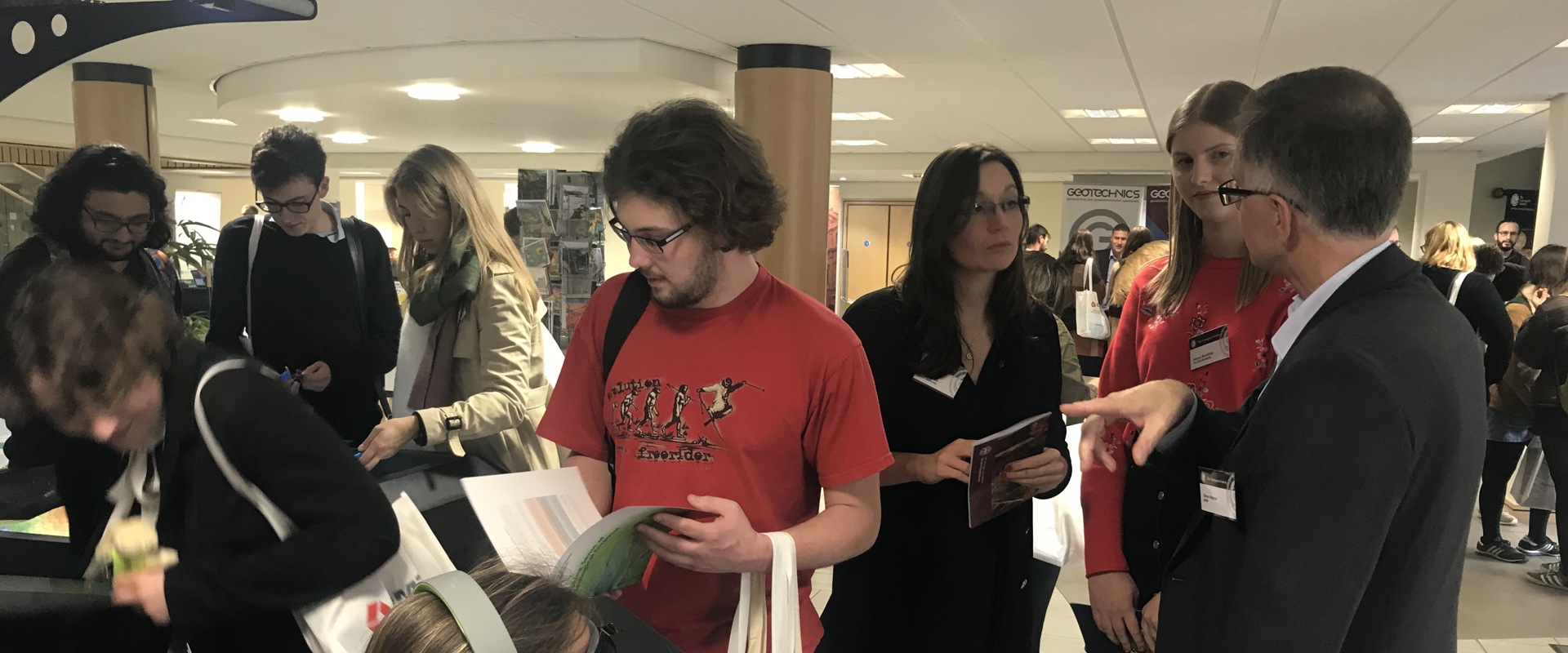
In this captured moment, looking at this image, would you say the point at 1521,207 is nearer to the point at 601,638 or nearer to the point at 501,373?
the point at 501,373

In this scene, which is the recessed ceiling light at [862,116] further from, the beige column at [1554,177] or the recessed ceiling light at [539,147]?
the beige column at [1554,177]

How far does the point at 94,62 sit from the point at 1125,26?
25.0 feet

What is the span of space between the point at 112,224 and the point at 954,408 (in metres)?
2.08

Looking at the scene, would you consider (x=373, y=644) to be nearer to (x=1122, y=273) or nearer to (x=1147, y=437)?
(x=1147, y=437)

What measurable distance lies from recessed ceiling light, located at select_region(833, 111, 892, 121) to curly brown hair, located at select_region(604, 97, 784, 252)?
8383 millimetres

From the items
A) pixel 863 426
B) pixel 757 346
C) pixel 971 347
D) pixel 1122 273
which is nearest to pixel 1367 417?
pixel 863 426

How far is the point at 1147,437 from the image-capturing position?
124 cm

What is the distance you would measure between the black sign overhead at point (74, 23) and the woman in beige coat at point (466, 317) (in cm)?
118

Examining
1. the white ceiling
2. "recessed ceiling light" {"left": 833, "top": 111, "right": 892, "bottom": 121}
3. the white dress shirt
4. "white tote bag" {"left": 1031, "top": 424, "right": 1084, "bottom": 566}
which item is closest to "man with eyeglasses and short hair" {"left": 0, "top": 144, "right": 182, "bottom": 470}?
"white tote bag" {"left": 1031, "top": 424, "right": 1084, "bottom": 566}

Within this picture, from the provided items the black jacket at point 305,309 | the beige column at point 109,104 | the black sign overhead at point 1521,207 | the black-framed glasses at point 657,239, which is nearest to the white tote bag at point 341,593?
the black-framed glasses at point 657,239

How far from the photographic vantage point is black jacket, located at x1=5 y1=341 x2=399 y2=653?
50.2 inches

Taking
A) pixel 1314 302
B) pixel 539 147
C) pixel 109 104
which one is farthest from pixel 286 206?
pixel 539 147

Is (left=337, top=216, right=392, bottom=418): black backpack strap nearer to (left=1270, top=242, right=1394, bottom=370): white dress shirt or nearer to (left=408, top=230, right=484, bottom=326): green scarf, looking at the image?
(left=408, top=230, right=484, bottom=326): green scarf

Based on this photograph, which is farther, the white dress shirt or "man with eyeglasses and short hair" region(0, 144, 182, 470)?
"man with eyeglasses and short hair" region(0, 144, 182, 470)
